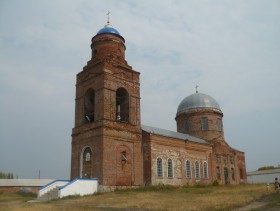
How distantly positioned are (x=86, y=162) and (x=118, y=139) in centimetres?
335

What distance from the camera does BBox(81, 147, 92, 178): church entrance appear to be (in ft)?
84.8

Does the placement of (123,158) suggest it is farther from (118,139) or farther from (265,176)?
(265,176)

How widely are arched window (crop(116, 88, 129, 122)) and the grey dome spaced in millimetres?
14446

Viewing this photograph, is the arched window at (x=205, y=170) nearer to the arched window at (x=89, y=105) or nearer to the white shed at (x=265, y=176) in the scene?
the arched window at (x=89, y=105)

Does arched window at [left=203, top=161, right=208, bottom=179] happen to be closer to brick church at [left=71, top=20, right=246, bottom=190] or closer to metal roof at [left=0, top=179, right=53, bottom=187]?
brick church at [left=71, top=20, right=246, bottom=190]

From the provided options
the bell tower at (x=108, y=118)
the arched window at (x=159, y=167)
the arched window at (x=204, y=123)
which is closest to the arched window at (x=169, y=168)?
the arched window at (x=159, y=167)

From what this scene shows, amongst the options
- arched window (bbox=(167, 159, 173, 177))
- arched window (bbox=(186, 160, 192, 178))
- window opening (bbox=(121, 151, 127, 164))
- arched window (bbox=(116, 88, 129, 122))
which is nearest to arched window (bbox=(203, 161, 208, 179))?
arched window (bbox=(186, 160, 192, 178))

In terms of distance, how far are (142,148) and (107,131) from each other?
438cm

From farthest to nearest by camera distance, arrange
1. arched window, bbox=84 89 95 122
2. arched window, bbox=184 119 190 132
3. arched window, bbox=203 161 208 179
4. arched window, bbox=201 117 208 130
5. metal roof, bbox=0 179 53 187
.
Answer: arched window, bbox=184 119 190 132
arched window, bbox=201 117 208 130
metal roof, bbox=0 179 53 187
arched window, bbox=203 161 208 179
arched window, bbox=84 89 95 122

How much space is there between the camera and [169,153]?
97.7ft

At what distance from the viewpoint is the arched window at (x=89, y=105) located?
2841 centimetres

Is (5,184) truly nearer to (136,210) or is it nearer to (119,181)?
(119,181)

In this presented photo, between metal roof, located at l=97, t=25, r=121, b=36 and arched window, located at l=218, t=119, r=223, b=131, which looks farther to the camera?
arched window, located at l=218, t=119, r=223, b=131

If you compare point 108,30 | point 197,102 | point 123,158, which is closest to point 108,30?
point 108,30
